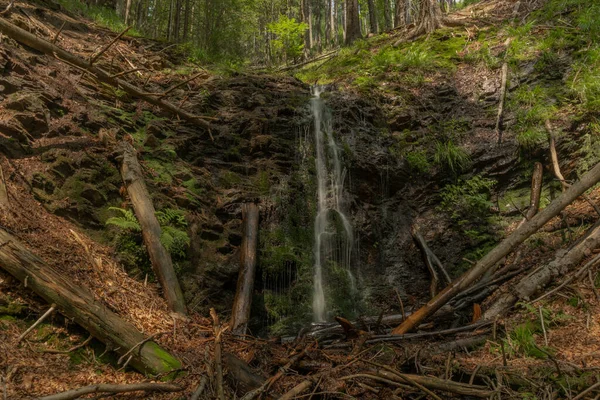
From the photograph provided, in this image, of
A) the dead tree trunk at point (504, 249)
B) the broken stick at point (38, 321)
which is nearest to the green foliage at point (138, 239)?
the broken stick at point (38, 321)

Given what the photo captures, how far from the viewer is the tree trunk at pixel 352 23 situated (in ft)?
50.9

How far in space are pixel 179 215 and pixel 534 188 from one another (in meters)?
6.61

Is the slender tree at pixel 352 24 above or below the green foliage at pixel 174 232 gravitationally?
above

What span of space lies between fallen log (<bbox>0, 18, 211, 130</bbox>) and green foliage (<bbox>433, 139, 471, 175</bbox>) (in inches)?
205

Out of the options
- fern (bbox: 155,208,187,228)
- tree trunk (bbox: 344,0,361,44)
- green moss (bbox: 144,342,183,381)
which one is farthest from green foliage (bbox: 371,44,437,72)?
green moss (bbox: 144,342,183,381)

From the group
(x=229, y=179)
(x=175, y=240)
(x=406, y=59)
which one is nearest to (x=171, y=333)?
(x=175, y=240)

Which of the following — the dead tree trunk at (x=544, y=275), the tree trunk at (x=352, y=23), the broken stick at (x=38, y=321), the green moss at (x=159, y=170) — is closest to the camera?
the broken stick at (x=38, y=321)

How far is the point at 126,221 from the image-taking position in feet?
18.9

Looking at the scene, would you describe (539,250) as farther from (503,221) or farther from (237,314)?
(237,314)

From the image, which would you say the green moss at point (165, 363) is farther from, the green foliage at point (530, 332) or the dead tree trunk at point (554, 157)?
the dead tree trunk at point (554, 157)

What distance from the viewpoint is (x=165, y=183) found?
6.94 meters

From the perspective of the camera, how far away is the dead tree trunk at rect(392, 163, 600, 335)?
576cm

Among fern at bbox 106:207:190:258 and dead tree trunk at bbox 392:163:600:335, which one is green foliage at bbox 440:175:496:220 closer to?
dead tree trunk at bbox 392:163:600:335

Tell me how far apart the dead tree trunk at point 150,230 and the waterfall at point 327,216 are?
105 inches
